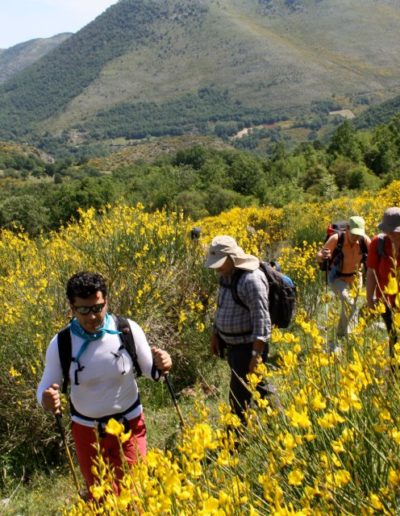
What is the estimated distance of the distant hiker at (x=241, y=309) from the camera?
2885 millimetres

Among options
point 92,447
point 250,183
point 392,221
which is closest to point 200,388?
point 92,447

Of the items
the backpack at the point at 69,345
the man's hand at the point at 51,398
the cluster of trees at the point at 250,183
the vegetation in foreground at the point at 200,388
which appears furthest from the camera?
the cluster of trees at the point at 250,183

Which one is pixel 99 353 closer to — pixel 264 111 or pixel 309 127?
pixel 309 127

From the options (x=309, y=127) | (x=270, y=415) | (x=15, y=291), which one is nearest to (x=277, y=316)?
(x=270, y=415)

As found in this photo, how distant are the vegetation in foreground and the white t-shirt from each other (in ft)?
1.11

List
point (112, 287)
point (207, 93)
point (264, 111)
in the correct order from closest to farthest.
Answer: point (112, 287), point (264, 111), point (207, 93)

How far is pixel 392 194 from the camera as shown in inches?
396

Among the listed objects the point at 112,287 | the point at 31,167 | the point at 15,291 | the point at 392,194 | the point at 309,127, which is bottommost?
the point at 309,127

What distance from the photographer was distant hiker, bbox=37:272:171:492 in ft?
7.57

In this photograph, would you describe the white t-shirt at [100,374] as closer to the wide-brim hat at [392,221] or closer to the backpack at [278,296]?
the backpack at [278,296]

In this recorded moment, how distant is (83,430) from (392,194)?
355 inches

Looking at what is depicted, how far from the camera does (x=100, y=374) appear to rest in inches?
93.0

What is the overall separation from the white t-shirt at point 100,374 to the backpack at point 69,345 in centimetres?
2

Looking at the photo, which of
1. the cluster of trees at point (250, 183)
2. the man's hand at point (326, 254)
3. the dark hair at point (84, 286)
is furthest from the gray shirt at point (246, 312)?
the cluster of trees at point (250, 183)
